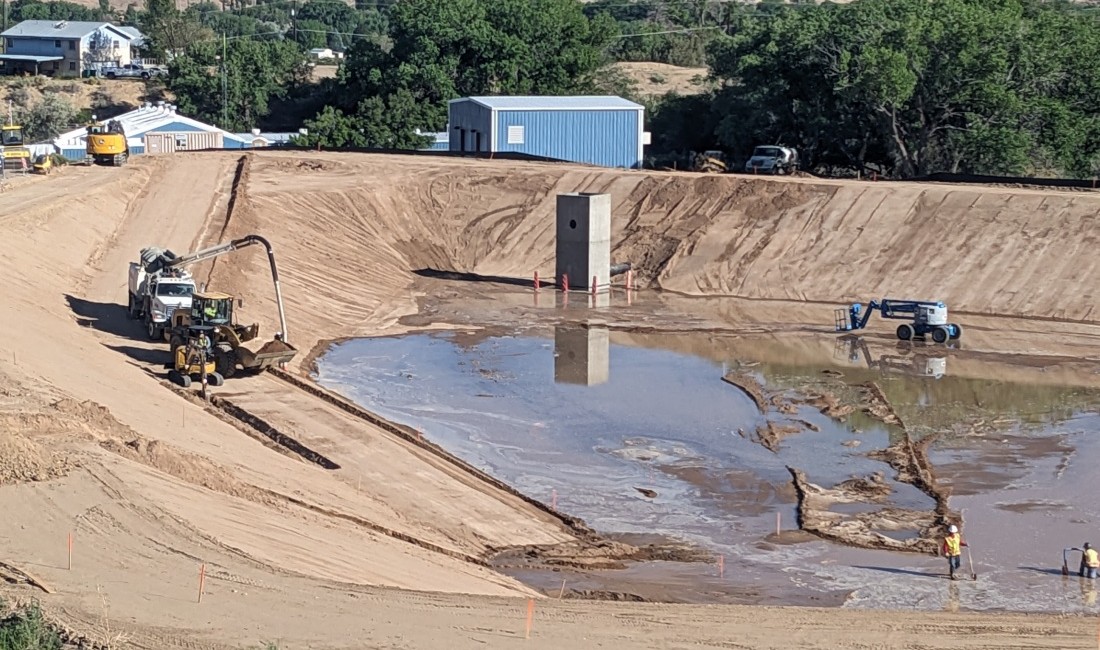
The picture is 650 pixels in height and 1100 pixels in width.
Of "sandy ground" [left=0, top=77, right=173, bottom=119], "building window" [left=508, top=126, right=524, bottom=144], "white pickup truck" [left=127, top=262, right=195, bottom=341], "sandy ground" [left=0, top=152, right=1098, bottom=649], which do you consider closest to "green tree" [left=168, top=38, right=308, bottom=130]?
"sandy ground" [left=0, top=77, right=173, bottom=119]

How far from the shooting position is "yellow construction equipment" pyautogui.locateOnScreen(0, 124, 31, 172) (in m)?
59.0

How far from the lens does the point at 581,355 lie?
4259 cm

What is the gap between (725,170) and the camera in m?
65.8

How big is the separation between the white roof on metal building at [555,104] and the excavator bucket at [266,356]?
3320 centimetres

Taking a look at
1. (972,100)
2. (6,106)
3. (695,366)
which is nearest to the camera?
(695,366)

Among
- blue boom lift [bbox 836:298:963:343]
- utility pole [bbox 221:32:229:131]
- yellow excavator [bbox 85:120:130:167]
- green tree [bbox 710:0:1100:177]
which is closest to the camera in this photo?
blue boom lift [bbox 836:298:963:343]

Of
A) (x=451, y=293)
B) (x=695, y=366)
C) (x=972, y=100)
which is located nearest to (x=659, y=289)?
(x=451, y=293)

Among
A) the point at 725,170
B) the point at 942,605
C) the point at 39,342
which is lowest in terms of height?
the point at 942,605

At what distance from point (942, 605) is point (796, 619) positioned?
3424mm

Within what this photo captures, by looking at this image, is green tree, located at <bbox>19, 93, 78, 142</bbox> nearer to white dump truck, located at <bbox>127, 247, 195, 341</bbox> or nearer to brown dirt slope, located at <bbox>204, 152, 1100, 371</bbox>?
brown dirt slope, located at <bbox>204, 152, 1100, 371</bbox>

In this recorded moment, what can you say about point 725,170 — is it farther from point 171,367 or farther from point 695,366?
point 171,367

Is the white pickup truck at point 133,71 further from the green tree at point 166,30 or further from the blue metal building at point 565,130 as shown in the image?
the blue metal building at point 565,130

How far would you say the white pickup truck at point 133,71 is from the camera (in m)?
104

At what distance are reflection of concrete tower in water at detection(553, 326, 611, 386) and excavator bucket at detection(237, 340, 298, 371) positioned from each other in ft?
24.3
